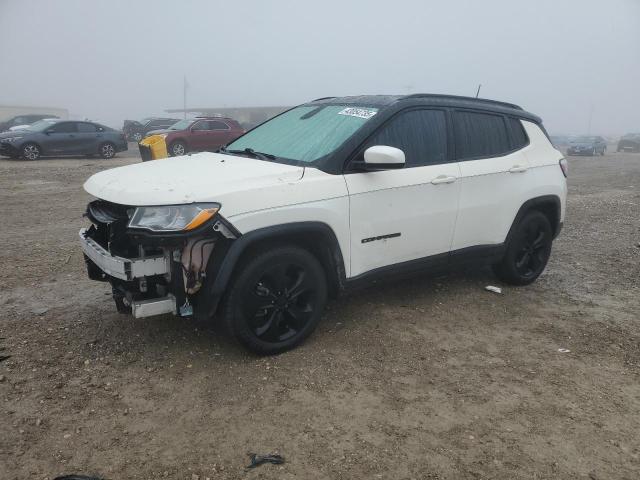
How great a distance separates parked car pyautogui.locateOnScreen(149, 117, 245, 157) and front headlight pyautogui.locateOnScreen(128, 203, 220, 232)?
47.0 ft

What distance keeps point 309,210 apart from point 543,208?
285 centimetres

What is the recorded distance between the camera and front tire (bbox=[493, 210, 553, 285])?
4887mm

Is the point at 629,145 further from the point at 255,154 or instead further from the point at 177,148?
the point at 255,154

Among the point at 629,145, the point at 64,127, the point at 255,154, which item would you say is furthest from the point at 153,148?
the point at 629,145

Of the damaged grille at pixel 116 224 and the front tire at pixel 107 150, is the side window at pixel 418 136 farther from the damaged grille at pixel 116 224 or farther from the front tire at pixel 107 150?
the front tire at pixel 107 150

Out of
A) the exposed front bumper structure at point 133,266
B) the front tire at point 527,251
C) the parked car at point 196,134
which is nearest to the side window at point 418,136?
the front tire at point 527,251

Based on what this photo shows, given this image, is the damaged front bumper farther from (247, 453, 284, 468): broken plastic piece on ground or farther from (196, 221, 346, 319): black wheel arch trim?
(247, 453, 284, 468): broken plastic piece on ground

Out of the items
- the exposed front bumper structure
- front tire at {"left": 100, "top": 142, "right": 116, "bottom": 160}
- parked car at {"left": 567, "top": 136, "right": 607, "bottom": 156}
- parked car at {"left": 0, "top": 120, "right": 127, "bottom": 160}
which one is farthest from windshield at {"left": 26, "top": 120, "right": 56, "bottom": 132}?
parked car at {"left": 567, "top": 136, "right": 607, "bottom": 156}

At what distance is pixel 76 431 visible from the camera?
2715 millimetres

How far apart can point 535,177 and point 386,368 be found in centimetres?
254

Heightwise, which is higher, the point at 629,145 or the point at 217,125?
the point at 217,125

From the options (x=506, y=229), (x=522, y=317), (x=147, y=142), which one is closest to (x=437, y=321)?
(x=522, y=317)

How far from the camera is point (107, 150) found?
17.9m

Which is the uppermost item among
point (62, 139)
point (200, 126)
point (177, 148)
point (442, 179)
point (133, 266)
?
point (442, 179)
